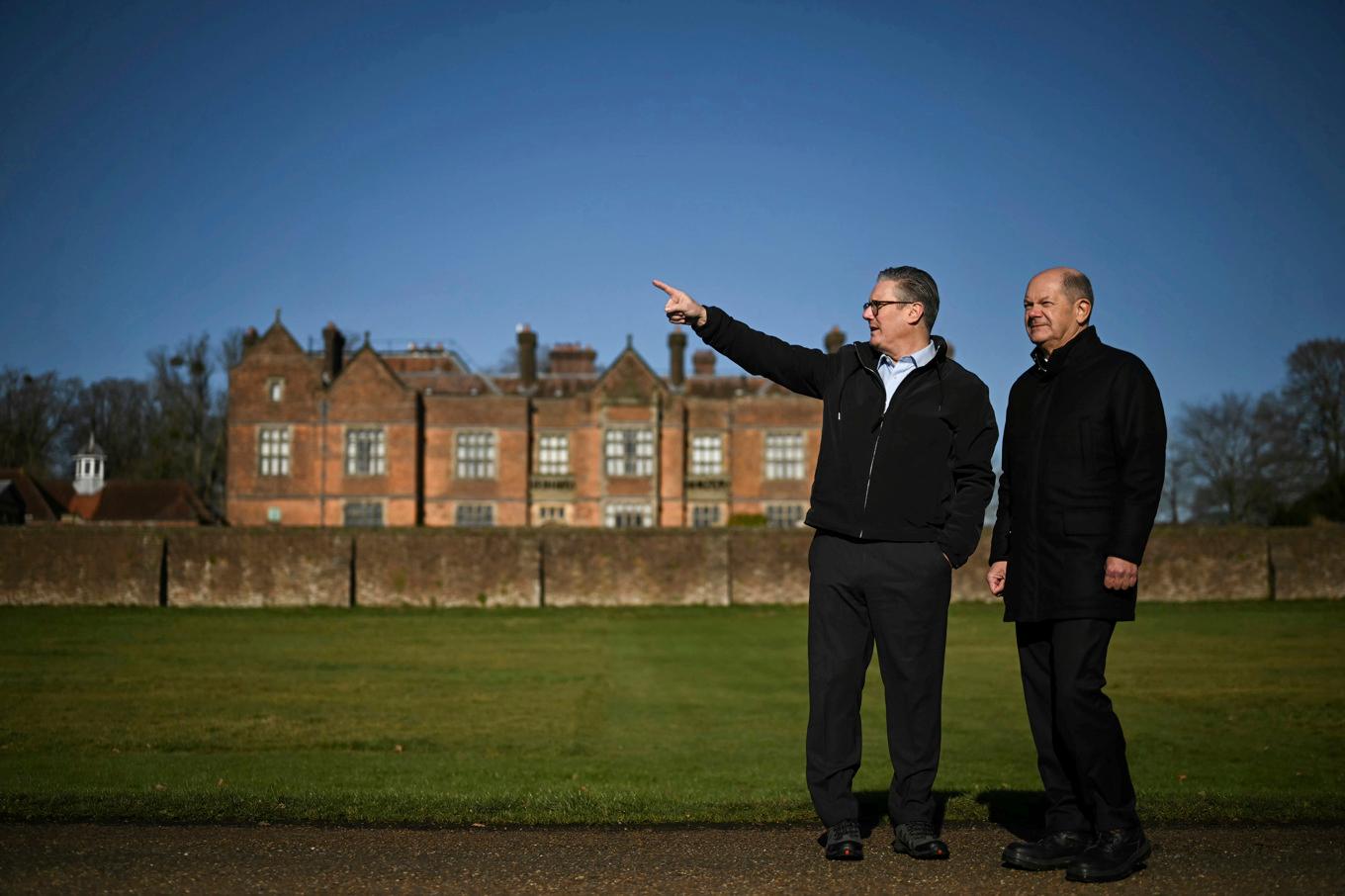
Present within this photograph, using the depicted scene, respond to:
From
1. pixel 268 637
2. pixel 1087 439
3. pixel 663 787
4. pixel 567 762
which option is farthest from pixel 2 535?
pixel 1087 439

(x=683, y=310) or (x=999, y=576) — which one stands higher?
(x=683, y=310)

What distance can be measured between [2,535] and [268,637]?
34.4ft

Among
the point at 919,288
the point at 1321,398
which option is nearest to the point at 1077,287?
the point at 919,288

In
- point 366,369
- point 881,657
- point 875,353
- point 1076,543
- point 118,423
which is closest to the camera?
point 1076,543

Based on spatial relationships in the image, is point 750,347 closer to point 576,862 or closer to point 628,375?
point 576,862

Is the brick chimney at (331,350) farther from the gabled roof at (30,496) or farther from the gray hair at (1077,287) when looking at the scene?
the gray hair at (1077,287)

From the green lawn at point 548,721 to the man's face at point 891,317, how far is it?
2.46m

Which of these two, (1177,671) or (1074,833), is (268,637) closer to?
(1177,671)

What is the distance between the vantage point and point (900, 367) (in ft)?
18.1

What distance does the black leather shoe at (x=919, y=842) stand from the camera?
4961 millimetres

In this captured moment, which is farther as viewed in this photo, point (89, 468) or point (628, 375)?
point (89, 468)

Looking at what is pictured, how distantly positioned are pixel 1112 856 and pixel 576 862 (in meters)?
2.12

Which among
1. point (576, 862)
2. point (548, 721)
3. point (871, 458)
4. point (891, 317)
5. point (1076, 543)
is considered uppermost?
point (891, 317)

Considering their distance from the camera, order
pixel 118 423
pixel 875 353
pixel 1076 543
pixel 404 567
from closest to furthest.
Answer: pixel 1076 543 → pixel 875 353 → pixel 404 567 → pixel 118 423
